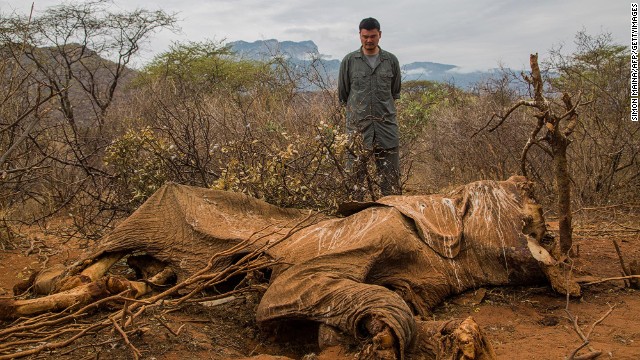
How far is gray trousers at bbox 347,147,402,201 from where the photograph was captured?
6148 millimetres

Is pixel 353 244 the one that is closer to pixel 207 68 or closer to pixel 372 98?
pixel 372 98

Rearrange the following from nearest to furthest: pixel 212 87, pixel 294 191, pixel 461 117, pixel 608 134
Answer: pixel 294 191
pixel 608 134
pixel 461 117
pixel 212 87

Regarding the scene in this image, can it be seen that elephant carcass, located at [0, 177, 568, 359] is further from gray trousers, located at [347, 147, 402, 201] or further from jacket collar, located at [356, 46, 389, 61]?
jacket collar, located at [356, 46, 389, 61]

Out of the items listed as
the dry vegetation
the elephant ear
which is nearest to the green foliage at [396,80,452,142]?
the dry vegetation

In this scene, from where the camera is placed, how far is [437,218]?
452 cm

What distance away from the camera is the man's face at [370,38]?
22.7ft

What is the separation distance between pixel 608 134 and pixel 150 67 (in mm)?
13714

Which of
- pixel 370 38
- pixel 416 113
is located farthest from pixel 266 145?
pixel 416 113

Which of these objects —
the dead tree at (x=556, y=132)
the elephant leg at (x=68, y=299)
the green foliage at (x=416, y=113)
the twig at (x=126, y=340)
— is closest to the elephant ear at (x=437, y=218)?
the dead tree at (x=556, y=132)

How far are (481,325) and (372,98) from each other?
3428 millimetres

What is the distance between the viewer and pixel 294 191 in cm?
581

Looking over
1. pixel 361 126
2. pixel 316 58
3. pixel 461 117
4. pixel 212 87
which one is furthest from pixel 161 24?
pixel 361 126

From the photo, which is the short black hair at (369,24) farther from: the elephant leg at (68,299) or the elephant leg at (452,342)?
the elephant leg at (452,342)

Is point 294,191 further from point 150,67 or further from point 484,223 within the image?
point 150,67
